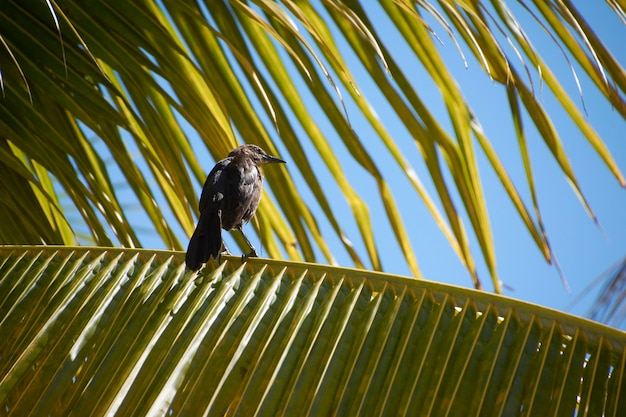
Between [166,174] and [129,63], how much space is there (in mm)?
390

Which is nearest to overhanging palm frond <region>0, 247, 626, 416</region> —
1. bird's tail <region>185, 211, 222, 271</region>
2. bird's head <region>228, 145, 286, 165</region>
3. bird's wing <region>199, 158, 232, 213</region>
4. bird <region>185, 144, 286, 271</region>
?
bird's tail <region>185, 211, 222, 271</region>

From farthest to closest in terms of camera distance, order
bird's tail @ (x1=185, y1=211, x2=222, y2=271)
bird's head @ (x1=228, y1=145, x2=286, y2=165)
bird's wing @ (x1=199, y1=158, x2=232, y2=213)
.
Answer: bird's head @ (x1=228, y1=145, x2=286, y2=165), bird's wing @ (x1=199, y1=158, x2=232, y2=213), bird's tail @ (x1=185, y1=211, x2=222, y2=271)

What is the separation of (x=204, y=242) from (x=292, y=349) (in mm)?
926

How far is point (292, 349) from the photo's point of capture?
198 centimetres

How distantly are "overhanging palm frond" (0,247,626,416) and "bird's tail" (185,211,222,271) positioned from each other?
6.5 inches

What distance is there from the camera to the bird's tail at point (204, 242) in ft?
8.10

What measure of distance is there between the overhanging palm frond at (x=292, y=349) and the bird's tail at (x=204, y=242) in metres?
0.16

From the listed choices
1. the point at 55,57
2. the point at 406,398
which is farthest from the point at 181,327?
the point at 55,57

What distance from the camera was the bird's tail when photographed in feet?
8.10

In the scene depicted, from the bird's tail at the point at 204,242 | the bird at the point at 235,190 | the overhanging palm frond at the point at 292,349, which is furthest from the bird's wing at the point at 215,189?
the overhanging palm frond at the point at 292,349

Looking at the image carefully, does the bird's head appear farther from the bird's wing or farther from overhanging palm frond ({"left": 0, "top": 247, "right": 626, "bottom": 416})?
overhanging palm frond ({"left": 0, "top": 247, "right": 626, "bottom": 416})

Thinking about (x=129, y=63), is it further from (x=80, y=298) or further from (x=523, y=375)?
(x=523, y=375)

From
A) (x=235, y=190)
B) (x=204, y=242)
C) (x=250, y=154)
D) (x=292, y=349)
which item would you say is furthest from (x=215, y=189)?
(x=292, y=349)

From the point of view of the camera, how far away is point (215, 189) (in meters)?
3.95
